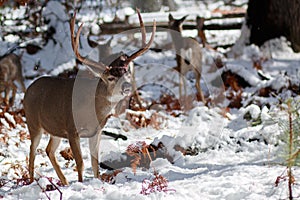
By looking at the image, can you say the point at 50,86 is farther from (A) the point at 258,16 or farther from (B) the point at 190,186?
(A) the point at 258,16

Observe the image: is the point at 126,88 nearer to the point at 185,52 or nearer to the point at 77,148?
the point at 77,148

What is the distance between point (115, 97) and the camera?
5.51 meters

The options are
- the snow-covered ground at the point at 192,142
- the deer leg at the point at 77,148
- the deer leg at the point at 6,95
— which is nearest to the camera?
the snow-covered ground at the point at 192,142

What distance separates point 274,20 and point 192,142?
6.29 m

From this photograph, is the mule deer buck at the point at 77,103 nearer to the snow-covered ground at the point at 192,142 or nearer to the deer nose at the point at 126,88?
the deer nose at the point at 126,88

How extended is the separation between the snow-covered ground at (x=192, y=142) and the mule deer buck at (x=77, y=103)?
0.43m

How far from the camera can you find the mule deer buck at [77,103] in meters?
5.37

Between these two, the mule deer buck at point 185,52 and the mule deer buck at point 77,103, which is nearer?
the mule deer buck at point 77,103

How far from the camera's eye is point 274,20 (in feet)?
40.3

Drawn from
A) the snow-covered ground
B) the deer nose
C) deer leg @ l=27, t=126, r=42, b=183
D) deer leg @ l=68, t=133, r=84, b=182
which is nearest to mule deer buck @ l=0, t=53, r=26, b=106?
the snow-covered ground

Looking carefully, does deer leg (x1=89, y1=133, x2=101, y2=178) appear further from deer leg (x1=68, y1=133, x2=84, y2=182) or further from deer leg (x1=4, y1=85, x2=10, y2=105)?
deer leg (x1=4, y1=85, x2=10, y2=105)

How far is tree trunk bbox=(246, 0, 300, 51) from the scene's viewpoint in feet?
38.9

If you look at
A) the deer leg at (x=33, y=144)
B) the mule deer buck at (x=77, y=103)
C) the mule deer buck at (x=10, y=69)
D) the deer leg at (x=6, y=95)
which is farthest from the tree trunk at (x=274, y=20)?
the deer leg at (x=33, y=144)

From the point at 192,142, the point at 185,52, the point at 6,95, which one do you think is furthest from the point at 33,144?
the point at 185,52
